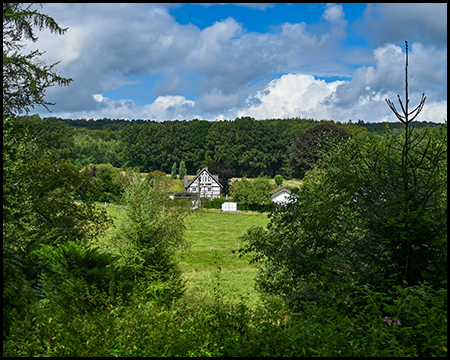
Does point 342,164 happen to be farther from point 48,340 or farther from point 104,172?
point 104,172

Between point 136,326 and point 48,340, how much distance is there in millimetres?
901

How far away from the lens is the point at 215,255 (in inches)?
365

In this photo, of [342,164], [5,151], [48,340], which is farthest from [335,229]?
[5,151]

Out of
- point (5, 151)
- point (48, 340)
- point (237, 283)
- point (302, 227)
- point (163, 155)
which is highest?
point (163, 155)

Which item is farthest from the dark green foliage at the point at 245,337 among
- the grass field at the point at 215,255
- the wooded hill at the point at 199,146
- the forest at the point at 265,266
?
the wooded hill at the point at 199,146

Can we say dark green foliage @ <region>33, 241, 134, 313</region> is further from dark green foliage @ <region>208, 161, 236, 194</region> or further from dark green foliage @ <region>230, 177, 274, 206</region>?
dark green foliage @ <region>208, 161, 236, 194</region>

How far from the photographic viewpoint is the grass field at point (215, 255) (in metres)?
13.9

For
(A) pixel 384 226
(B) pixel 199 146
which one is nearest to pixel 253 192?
(B) pixel 199 146

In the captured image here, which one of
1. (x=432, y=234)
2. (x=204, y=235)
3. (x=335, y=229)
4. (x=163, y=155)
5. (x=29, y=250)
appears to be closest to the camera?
(x=432, y=234)

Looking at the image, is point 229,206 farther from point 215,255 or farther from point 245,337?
point 245,337

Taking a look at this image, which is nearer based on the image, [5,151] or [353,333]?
[353,333]

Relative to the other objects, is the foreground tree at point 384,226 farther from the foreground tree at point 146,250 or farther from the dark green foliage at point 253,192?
the dark green foliage at point 253,192

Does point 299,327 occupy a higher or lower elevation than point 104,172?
lower

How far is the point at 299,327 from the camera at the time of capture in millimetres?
3703
